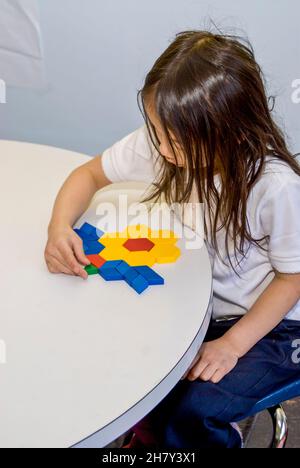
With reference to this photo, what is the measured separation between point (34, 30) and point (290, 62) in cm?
61

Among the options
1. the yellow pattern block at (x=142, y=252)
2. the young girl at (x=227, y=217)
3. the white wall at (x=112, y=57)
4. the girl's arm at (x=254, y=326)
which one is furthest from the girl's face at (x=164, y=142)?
the white wall at (x=112, y=57)

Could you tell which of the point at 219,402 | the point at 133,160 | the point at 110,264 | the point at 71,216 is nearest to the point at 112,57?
Result: the point at 133,160

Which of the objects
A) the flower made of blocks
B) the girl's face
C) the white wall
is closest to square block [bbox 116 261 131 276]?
the flower made of blocks

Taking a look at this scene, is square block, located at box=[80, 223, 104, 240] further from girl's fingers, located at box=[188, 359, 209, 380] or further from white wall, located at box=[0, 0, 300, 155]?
white wall, located at box=[0, 0, 300, 155]

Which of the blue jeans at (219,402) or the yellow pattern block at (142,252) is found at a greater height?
the yellow pattern block at (142,252)

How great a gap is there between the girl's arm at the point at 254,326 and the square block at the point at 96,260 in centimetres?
19

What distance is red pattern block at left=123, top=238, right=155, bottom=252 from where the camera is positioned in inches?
32.2

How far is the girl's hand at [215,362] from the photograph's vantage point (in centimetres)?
81

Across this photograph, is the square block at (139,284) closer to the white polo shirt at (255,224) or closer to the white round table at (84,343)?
the white round table at (84,343)

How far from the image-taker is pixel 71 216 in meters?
0.86

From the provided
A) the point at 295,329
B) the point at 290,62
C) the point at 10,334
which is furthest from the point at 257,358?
the point at 290,62
